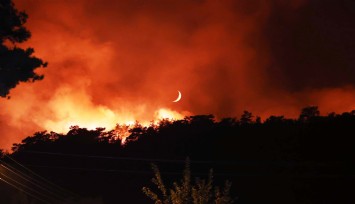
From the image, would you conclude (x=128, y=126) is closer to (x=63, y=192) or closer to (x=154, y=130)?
(x=154, y=130)

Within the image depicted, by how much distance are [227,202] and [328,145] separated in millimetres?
40579

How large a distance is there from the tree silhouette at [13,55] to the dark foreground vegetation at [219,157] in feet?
83.4

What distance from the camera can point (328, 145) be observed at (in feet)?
185

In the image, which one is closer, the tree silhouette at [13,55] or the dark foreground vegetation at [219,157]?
the tree silhouette at [13,55]

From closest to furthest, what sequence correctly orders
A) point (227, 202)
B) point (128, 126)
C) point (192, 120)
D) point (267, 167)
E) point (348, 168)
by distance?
point (227, 202), point (348, 168), point (267, 167), point (192, 120), point (128, 126)

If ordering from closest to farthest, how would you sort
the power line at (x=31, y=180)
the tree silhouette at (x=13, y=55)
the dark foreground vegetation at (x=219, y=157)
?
the tree silhouette at (x=13, y=55) < the dark foreground vegetation at (x=219, y=157) < the power line at (x=31, y=180)

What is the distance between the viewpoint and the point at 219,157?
63469 millimetres

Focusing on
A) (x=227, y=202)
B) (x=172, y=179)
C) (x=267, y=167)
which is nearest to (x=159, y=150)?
(x=172, y=179)

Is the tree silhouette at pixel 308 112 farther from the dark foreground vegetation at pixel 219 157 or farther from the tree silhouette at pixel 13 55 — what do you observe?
the tree silhouette at pixel 13 55

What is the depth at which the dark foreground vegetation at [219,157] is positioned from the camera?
53.8 meters

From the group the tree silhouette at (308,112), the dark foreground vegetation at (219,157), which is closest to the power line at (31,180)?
the dark foreground vegetation at (219,157)

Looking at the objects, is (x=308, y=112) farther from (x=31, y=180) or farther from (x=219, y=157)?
(x=31, y=180)

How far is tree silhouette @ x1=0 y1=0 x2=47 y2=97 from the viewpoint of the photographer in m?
27.9

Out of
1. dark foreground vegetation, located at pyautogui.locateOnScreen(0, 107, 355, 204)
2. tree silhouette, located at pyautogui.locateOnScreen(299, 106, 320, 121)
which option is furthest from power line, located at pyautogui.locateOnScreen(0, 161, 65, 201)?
tree silhouette, located at pyautogui.locateOnScreen(299, 106, 320, 121)
